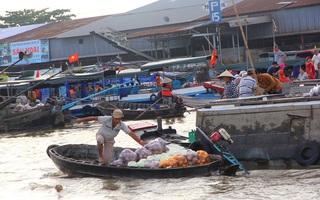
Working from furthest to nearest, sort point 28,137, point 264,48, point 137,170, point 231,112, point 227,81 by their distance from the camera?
point 264,48 < point 28,137 < point 227,81 < point 231,112 < point 137,170

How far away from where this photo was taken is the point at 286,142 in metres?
12.2

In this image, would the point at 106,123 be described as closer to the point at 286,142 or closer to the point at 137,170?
the point at 137,170

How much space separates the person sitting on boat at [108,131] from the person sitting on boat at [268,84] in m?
3.81

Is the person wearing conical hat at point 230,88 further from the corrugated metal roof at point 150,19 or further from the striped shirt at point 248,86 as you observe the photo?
the corrugated metal roof at point 150,19

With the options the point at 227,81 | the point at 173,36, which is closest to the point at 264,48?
the point at 173,36

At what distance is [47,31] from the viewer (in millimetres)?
54781

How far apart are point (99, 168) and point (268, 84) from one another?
15.4ft

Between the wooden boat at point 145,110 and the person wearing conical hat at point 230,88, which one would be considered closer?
the person wearing conical hat at point 230,88

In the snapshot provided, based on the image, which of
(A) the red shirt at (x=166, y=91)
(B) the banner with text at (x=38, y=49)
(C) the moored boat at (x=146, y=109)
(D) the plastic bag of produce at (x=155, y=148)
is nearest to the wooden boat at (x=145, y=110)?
(C) the moored boat at (x=146, y=109)

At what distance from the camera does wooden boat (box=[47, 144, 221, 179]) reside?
36.7 feet

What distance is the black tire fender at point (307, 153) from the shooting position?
11727 mm

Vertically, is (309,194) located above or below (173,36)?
below

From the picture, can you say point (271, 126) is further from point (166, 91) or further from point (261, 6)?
point (261, 6)

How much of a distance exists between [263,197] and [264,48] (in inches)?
1241
